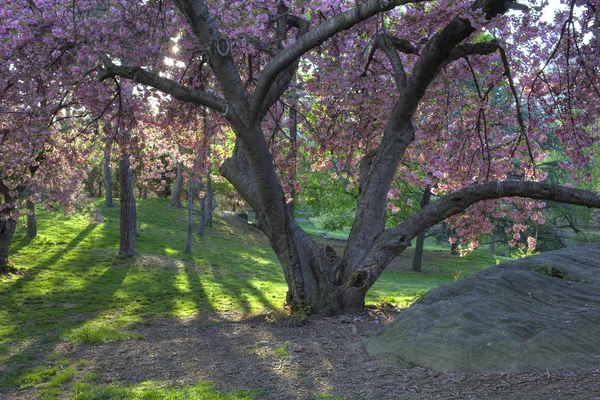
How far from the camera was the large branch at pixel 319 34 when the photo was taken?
5090mm

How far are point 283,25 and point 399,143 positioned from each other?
131 inches

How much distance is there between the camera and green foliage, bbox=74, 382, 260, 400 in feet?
16.9

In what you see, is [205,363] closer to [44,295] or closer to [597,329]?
[597,329]

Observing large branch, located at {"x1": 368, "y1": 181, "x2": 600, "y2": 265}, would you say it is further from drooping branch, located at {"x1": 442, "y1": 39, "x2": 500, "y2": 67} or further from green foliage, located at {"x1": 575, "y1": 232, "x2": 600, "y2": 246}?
green foliage, located at {"x1": 575, "y1": 232, "x2": 600, "y2": 246}

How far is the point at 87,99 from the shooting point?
10.4 m

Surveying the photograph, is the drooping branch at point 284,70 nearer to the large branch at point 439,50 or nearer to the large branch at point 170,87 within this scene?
the large branch at point 170,87

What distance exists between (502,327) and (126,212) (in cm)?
1511

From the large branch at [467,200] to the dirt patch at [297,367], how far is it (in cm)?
138

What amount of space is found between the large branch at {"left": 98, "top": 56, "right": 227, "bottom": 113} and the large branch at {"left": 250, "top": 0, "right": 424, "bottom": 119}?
2.21 ft

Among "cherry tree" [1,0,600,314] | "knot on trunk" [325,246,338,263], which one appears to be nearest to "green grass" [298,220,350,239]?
"cherry tree" [1,0,600,314]

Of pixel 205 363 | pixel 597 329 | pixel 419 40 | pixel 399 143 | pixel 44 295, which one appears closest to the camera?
pixel 597 329

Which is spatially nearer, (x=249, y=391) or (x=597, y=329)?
(x=249, y=391)

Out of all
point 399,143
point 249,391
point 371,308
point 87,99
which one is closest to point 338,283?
point 371,308

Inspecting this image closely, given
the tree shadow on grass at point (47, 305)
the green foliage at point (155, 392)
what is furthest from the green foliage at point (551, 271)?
the tree shadow on grass at point (47, 305)
